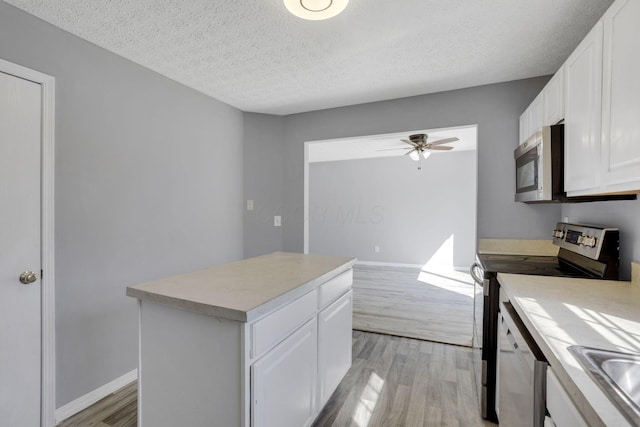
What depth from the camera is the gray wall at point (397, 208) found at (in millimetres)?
5836

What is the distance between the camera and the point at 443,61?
2.27m

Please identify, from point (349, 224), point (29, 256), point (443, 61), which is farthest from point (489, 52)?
point (349, 224)

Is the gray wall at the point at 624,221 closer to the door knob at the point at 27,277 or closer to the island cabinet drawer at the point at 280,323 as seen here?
the island cabinet drawer at the point at 280,323

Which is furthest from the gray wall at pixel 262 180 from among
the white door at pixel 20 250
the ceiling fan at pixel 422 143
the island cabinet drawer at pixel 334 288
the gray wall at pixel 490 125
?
the white door at pixel 20 250

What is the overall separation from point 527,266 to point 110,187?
2943 mm

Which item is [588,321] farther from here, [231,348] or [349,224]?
[349,224]

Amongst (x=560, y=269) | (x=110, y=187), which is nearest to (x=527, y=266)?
(x=560, y=269)

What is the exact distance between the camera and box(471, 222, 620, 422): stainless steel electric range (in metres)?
1.58

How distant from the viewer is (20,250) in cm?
168

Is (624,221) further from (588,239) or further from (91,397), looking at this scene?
(91,397)

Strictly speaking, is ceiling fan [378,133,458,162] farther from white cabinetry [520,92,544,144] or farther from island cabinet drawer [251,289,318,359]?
island cabinet drawer [251,289,318,359]

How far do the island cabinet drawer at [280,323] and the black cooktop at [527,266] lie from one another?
1125 mm

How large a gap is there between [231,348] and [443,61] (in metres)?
2.40

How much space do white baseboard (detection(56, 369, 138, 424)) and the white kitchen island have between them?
1.01 metres
